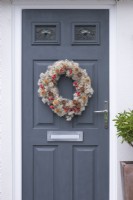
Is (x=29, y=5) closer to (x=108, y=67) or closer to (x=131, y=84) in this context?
(x=108, y=67)

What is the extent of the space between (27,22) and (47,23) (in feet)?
0.65

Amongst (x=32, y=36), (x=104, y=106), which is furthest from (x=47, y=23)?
(x=104, y=106)

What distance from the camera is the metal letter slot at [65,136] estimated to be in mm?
4164

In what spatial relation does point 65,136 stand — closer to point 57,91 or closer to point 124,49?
point 57,91

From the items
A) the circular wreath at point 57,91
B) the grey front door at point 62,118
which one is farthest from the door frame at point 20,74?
the circular wreath at point 57,91

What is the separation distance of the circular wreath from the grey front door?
0.10 m

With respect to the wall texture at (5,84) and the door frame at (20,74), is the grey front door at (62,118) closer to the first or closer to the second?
the door frame at (20,74)

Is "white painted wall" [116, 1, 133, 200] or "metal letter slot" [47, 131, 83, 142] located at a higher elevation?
"white painted wall" [116, 1, 133, 200]

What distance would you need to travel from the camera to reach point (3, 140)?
412 centimetres

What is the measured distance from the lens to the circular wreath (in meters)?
4.03

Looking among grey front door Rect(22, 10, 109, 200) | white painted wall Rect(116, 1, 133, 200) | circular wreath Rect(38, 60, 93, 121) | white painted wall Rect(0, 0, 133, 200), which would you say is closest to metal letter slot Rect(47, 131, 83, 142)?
grey front door Rect(22, 10, 109, 200)

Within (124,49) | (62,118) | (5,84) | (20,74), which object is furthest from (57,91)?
(124,49)

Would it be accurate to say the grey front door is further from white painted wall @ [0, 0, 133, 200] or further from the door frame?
white painted wall @ [0, 0, 133, 200]

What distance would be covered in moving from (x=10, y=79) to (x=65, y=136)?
0.79m
